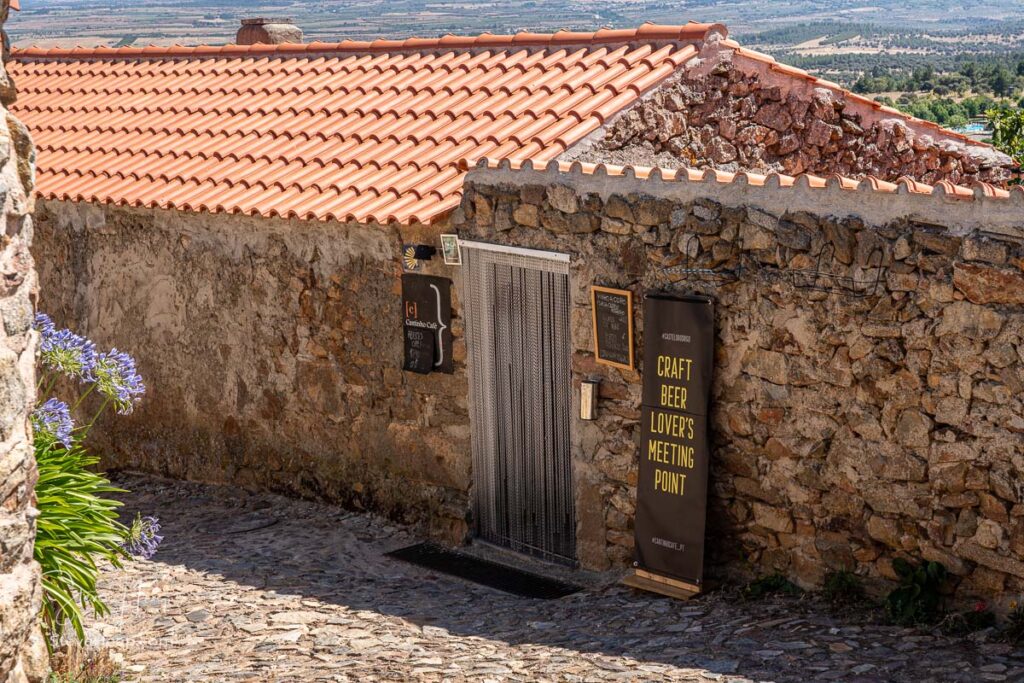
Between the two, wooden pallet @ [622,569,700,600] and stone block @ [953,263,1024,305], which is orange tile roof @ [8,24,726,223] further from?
stone block @ [953,263,1024,305]

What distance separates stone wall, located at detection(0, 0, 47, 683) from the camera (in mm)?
4176

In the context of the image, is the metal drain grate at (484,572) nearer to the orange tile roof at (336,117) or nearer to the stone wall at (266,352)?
the stone wall at (266,352)

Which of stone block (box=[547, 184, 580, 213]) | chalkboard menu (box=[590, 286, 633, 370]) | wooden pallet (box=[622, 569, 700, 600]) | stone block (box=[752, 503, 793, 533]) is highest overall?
stone block (box=[547, 184, 580, 213])

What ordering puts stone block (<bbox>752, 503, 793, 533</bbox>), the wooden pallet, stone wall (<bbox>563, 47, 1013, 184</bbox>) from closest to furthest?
stone block (<bbox>752, 503, 793, 533</bbox>) → the wooden pallet → stone wall (<bbox>563, 47, 1013, 184</bbox>)

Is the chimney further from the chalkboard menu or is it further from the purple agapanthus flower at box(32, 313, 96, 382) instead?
the purple agapanthus flower at box(32, 313, 96, 382)

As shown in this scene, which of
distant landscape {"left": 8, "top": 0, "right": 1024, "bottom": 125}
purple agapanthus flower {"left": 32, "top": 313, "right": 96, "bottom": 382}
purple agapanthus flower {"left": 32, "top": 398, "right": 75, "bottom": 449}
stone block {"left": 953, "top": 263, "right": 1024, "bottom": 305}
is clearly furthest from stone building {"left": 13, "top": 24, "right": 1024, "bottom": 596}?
distant landscape {"left": 8, "top": 0, "right": 1024, "bottom": 125}

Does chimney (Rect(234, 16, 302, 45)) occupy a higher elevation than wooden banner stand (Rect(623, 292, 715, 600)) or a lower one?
higher

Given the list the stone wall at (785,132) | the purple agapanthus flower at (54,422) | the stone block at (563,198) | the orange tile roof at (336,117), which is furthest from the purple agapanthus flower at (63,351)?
the stone wall at (785,132)

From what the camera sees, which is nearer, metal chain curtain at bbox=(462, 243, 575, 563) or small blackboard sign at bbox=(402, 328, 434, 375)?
metal chain curtain at bbox=(462, 243, 575, 563)

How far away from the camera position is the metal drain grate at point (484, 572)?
7.54 metres

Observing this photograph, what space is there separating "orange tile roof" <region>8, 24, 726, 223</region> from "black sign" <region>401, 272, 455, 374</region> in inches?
18.9

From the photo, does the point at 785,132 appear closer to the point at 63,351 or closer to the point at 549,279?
the point at 549,279

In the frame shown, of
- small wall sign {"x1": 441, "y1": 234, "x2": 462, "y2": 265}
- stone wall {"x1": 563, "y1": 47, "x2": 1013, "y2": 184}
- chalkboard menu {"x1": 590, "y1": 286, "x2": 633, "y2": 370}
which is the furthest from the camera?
stone wall {"x1": 563, "y1": 47, "x2": 1013, "y2": 184}

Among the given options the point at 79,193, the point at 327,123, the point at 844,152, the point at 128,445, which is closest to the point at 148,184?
the point at 79,193
